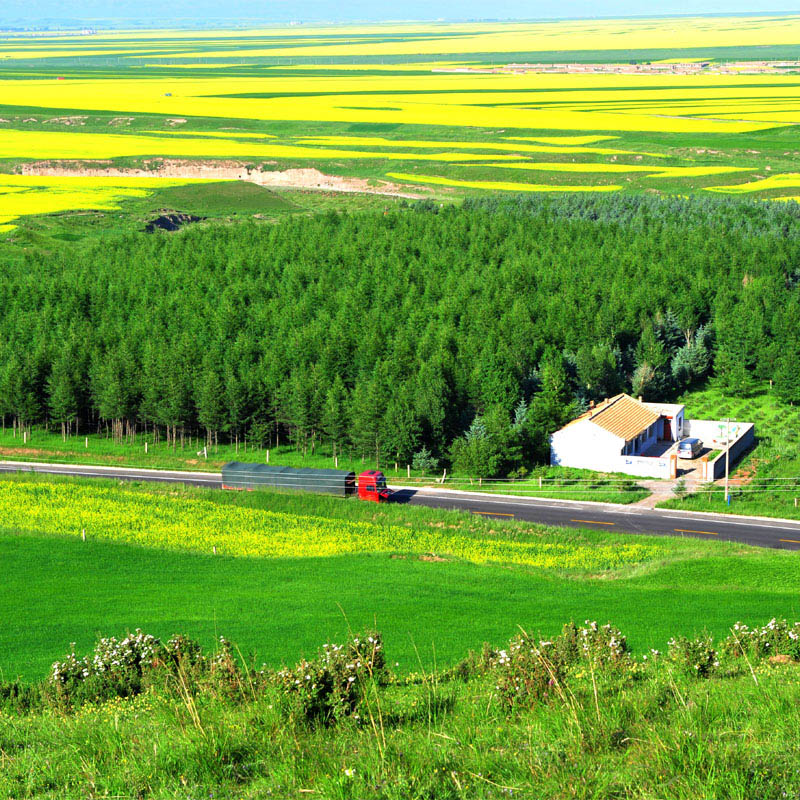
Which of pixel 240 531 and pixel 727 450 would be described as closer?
pixel 240 531

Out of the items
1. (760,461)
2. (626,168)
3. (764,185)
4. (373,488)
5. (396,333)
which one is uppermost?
(626,168)

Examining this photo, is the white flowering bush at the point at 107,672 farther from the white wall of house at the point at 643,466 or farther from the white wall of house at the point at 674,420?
the white wall of house at the point at 674,420

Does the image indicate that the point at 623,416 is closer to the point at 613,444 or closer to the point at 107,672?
the point at 613,444

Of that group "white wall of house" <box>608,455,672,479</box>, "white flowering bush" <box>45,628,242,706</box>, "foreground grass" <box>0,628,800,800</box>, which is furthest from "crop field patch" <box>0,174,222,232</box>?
"foreground grass" <box>0,628,800,800</box>

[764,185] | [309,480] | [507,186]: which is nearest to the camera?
[309,480]

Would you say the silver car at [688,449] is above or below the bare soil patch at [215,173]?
below

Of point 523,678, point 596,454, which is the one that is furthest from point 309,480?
point 523,678

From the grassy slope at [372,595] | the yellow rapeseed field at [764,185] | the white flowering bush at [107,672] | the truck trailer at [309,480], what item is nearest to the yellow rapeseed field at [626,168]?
the yellow rapeseed field at [764,185]

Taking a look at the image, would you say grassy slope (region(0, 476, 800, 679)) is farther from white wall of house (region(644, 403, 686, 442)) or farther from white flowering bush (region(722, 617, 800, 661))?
white wall of house (region(644, 403, 686, 442))
